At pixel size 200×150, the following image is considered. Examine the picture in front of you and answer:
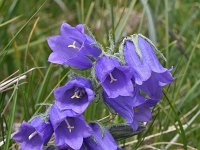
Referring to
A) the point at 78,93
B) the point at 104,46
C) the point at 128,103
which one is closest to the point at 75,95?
the point at 78,93

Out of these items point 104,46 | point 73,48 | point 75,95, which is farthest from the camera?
point 104,46

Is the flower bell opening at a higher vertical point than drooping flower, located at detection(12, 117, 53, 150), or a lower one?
higher

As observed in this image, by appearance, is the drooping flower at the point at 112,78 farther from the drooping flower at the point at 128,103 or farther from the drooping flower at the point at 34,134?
the drooping flower at the point at 34,134

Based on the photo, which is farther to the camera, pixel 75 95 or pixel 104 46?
pixel 104 46

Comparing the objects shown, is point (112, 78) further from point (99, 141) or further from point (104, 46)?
point (104, 46)

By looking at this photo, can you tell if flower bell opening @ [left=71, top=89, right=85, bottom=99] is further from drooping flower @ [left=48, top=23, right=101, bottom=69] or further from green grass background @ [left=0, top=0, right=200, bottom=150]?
green grass background @ [left=0, top=0, right=200, bottom=150]

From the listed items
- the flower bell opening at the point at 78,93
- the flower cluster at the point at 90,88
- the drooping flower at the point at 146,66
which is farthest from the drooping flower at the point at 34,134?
the drooping flower at the point at 146,66

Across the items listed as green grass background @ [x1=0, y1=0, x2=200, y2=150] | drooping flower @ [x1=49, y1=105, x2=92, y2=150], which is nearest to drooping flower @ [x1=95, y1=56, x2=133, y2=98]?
drooping flower @ [x1=49, y1=105, x2=92, y2=150]
